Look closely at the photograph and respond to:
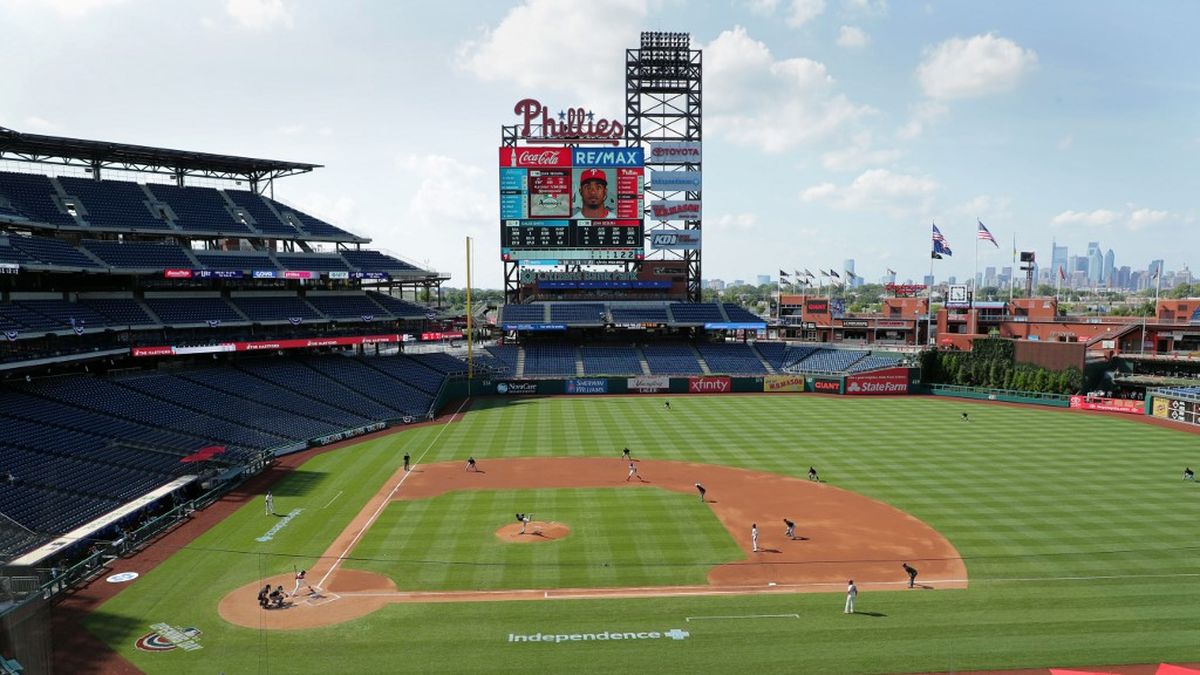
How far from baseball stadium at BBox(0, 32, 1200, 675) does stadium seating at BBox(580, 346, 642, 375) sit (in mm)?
407

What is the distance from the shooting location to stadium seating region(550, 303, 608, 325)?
7419 cm

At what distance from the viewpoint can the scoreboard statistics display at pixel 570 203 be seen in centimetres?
7206

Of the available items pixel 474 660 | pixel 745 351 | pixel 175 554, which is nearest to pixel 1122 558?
pixel 474 660

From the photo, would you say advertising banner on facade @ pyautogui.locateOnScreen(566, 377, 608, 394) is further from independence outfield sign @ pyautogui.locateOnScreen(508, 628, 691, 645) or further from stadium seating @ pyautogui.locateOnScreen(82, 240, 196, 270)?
independence outfield sign @ pyautogui.locateOnScreen(508, 628, 691, 645)

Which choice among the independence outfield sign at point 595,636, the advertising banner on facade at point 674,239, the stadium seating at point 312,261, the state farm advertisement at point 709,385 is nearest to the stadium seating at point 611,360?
the state farm advertisement at point 709,385

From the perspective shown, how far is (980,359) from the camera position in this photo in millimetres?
67125

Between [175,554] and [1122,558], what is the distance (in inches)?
1394

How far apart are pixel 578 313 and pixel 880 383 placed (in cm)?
3204

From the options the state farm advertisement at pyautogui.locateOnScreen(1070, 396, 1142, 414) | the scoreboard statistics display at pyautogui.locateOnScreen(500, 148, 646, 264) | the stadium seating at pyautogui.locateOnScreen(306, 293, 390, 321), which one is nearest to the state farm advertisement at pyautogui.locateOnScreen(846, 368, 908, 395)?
the state farm advertisement at pyautogui.locateOnScreen(1070, 396, 1142, 414)

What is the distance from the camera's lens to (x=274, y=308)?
56500 millimetres

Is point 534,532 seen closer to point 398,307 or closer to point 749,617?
point 749,617

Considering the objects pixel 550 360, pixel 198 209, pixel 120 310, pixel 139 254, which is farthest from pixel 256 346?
pixel 550 360

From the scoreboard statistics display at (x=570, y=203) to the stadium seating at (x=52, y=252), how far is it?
123 ft

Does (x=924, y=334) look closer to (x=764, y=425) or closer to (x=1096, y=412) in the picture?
(x=1096, y=412)
